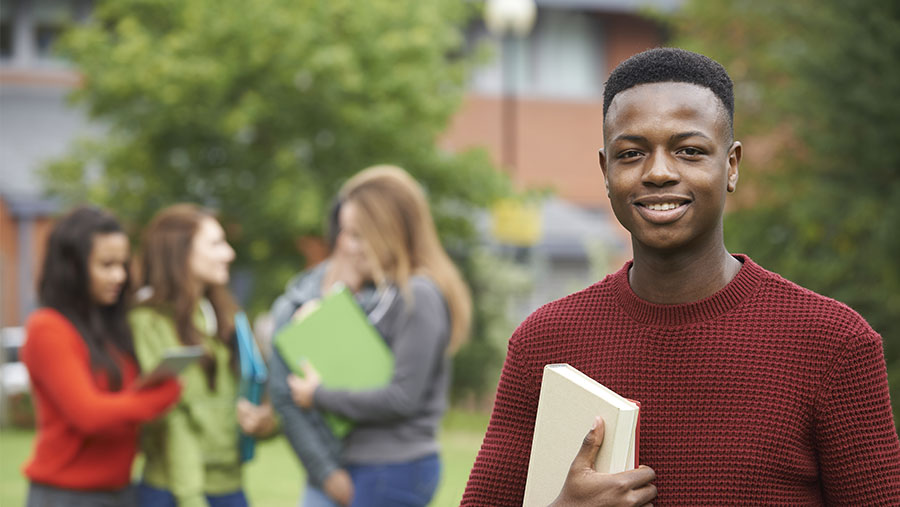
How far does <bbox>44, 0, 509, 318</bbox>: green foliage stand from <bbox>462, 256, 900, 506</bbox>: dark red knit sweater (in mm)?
13264

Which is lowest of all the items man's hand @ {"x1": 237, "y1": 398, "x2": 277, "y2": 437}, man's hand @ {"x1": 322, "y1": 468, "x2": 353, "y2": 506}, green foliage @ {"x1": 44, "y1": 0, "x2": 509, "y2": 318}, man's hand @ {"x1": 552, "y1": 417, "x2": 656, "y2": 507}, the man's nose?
man's hand @ {"x1": 322, "y1": 468, "x2": 353, "y2": 506}

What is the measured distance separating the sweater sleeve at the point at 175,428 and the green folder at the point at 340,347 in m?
0.51

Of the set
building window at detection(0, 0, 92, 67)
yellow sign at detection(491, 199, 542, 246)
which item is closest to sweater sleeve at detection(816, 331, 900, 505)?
yellow sign at detection(491, 199, 542, 246)

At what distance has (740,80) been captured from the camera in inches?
402

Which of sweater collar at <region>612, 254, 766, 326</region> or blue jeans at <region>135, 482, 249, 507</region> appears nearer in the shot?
sweater collar at <region>612, 254, 766, 326</region>

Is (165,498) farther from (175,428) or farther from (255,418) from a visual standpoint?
(255,418)

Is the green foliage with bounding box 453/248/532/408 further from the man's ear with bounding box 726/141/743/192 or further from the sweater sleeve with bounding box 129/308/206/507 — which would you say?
the man's ear with bounding box 726/141/743/192

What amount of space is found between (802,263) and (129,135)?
37.3 feet

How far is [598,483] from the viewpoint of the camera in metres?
1.80

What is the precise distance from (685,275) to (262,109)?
1406cm

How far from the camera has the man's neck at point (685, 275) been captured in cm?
193

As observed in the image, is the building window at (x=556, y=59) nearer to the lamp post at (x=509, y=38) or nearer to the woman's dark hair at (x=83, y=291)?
the lamp post at (x=509, y=38)

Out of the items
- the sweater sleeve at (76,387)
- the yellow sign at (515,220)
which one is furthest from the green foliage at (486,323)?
the sweater sleeve at (76,387)

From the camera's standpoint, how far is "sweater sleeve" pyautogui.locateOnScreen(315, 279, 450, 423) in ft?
13.9
